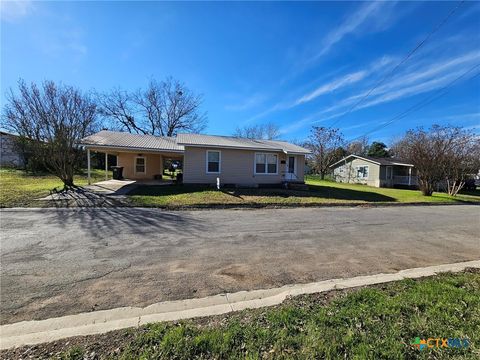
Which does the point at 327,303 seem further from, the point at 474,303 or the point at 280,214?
the point at 280,214

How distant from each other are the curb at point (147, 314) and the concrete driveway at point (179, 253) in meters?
0.17

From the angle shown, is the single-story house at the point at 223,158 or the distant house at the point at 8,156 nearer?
the single-story house at the point at 223,158

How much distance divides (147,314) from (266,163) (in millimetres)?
14535

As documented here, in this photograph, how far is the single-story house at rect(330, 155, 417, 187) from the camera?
27.4 m

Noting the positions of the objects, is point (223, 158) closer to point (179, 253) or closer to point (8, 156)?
point (179, 253)

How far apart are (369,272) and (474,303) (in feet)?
4.48

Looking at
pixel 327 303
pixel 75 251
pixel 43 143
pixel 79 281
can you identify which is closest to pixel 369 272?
pixel 327 303

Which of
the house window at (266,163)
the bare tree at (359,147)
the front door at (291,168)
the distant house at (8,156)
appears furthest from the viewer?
the bare tree at (359,147)

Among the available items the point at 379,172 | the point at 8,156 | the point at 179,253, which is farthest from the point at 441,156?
the point at 8,156

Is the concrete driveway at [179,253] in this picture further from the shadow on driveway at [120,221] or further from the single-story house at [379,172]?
the single-story house at [379,172]

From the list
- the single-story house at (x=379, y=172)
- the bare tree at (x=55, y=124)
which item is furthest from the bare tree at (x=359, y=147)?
the bare tree at (x=55, y=124)

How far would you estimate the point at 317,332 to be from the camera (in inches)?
94.3

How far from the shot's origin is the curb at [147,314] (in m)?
2.36

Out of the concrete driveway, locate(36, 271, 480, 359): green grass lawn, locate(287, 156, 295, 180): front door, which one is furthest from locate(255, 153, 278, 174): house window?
locate(36, 271, 480, 359): green grass lawn
